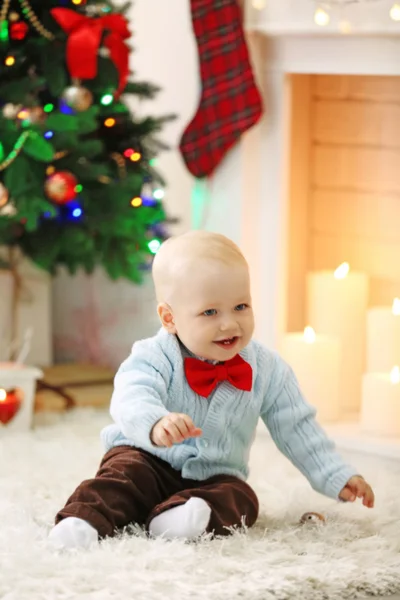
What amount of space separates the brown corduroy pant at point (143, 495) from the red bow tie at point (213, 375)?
0.51 feet

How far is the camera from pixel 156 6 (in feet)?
11.6

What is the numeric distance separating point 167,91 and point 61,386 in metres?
0.97

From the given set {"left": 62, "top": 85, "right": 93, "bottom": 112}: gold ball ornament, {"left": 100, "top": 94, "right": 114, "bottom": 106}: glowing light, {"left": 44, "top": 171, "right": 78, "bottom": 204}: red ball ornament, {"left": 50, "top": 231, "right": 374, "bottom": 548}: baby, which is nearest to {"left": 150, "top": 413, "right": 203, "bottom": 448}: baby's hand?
{"left": 50, "top": 231, "right": 374, "bottom": 548}: baby

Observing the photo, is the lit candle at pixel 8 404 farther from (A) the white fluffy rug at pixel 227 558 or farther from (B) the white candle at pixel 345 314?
(B) the white candle at pixel 345 314

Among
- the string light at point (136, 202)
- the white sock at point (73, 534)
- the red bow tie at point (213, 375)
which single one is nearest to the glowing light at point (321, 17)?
Answer: the string light at point (136, 202)

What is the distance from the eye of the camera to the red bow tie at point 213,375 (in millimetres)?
2010

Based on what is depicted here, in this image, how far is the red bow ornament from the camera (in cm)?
273

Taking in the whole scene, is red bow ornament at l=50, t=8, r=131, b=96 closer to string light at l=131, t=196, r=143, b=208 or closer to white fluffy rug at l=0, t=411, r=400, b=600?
string light at l=131, t=196, r=143, b=208

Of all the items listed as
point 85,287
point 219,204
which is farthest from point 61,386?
point 219,204

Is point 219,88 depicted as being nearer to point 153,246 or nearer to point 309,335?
point 153,246

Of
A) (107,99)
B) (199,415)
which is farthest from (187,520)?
(107,99)

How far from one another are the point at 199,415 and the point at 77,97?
1.05 meters

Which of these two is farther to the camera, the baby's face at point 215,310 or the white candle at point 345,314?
the white candle at point 345,314

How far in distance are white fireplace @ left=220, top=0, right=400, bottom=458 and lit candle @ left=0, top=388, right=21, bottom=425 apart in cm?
64
